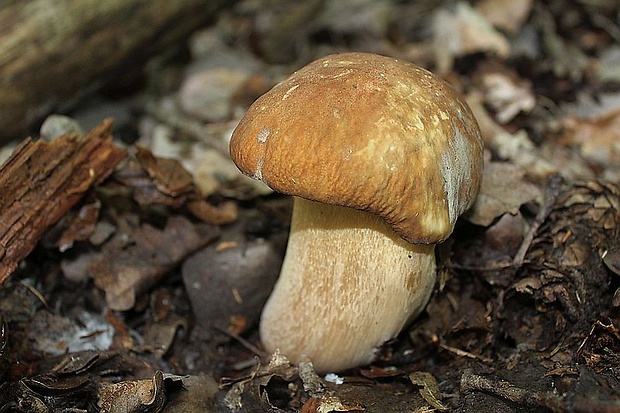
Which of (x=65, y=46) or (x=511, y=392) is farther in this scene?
(x=65, y=46)

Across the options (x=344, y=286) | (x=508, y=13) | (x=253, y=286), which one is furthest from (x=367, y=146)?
(x=508, y=13)

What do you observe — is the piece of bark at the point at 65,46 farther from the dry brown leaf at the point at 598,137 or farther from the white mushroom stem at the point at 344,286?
the dry brown leaf at the point at 598,137

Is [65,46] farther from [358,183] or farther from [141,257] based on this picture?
[358,183]

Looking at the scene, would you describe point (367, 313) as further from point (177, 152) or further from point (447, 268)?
point (177, 152)

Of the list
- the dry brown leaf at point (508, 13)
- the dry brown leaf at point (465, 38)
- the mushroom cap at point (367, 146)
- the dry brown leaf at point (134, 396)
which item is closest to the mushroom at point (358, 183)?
the mushroom cap at point (367, 146)

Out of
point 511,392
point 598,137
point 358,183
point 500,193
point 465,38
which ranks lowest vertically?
point 598,137

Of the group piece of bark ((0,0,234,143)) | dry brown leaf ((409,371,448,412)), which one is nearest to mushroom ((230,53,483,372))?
dry brown leaf ((409,371,448,412))
